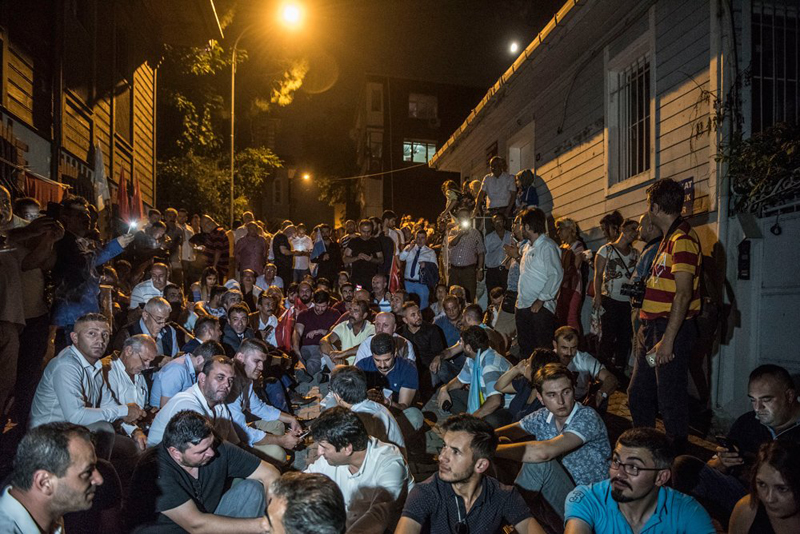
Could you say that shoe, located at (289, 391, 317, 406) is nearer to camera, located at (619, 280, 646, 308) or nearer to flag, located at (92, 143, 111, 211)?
camera, located at (619, 280, 646, 308)

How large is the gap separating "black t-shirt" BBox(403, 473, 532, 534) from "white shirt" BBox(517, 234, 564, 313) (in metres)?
3.49

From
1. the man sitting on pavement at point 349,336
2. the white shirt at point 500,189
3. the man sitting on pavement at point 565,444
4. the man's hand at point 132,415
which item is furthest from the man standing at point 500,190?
the man's hand at point 132,415

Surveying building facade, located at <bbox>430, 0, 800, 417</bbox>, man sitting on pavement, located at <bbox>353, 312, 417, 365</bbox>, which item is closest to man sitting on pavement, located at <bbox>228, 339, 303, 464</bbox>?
man sitting on pavement, located at <bbox>353, 312, 417, 365</bbox>

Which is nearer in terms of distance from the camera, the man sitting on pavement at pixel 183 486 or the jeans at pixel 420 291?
the man sitting on pavement at pixel 183 486

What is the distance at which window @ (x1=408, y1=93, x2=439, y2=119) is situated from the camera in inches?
1276

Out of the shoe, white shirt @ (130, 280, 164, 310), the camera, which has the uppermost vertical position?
the camera

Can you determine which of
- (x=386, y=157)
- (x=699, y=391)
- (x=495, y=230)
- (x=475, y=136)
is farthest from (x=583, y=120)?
(x=386, y=157)

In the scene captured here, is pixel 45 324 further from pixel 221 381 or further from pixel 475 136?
pixel 475 136

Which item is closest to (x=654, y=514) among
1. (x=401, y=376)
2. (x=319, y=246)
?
(x=401, y=376)

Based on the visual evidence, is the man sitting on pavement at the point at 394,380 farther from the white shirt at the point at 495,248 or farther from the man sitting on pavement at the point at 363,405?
the white shirt at the point at 495,248

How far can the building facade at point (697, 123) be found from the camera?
588 centimetres

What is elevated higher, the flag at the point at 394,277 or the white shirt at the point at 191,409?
the flag at the point at 394,277

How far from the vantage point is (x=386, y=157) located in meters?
32.2

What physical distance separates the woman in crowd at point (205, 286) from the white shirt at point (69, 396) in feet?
18.7
